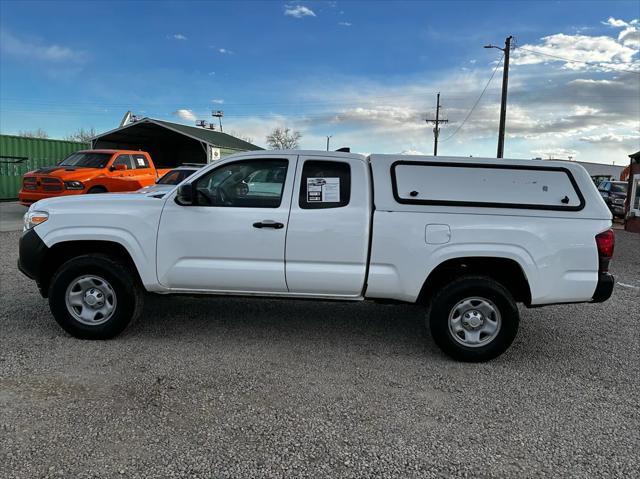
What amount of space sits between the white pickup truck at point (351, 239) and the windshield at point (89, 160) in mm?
9882

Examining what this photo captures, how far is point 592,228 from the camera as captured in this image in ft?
13.0

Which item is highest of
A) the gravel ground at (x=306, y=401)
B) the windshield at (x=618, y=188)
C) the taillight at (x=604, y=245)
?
the windshield at (x=618, y=188)

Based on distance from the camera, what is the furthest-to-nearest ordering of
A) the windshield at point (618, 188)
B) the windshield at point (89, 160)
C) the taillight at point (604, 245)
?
the windshield at point (618, 188)
the windshield at point (89, 160)
the taillight at point (604, 245)

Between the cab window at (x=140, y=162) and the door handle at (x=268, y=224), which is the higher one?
the cab window at (x=140, y=162)

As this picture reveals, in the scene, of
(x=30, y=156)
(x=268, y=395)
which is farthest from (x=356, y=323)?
(x=30, y=156)

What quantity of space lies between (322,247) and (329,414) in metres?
1.45

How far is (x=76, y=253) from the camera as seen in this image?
451 centimetres

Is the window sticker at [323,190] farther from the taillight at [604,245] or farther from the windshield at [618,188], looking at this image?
the windshield at [618,188]

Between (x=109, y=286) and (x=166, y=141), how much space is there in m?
30.5

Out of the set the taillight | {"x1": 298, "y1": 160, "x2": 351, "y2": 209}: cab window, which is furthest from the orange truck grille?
the taillight

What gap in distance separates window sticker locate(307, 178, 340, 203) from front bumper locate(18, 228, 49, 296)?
250 cm

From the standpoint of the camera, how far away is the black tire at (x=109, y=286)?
430cm

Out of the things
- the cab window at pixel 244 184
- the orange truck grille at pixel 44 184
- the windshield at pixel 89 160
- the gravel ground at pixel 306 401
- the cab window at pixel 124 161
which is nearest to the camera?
the gravel ground at pixel 306 401

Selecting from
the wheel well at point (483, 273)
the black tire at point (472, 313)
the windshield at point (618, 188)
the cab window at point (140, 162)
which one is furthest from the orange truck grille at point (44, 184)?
the windshield at point (618, 188)
